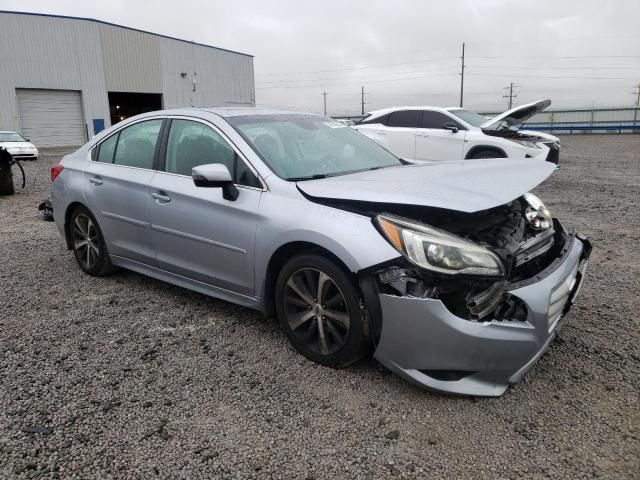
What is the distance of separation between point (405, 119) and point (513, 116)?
2.24 m

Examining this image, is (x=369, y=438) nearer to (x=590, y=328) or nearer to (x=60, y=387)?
(x=60, y=387)

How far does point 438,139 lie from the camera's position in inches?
404

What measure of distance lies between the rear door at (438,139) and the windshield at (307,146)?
6.31 m

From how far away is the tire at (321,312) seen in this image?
2734mm

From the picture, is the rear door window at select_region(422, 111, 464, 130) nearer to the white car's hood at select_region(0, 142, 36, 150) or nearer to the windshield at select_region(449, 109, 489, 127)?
the windshield at select_region(449, 109, 489, 127)

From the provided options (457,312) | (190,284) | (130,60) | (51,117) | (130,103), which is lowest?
(190,284)

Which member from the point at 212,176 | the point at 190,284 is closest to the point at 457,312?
the point at 212,176

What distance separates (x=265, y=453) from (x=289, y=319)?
96 centimetres

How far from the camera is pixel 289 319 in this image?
10.3ft

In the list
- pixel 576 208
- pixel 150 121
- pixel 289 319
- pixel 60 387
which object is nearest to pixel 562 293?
pixel 289 319

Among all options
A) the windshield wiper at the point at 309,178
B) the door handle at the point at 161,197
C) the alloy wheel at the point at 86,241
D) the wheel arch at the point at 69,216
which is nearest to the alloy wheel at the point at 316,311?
the windshield wiper at the point at 309,178

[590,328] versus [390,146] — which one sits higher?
[390,146]

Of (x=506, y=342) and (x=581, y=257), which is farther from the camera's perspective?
(x=581, y=257)

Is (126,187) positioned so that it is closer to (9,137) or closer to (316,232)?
(316,232)
